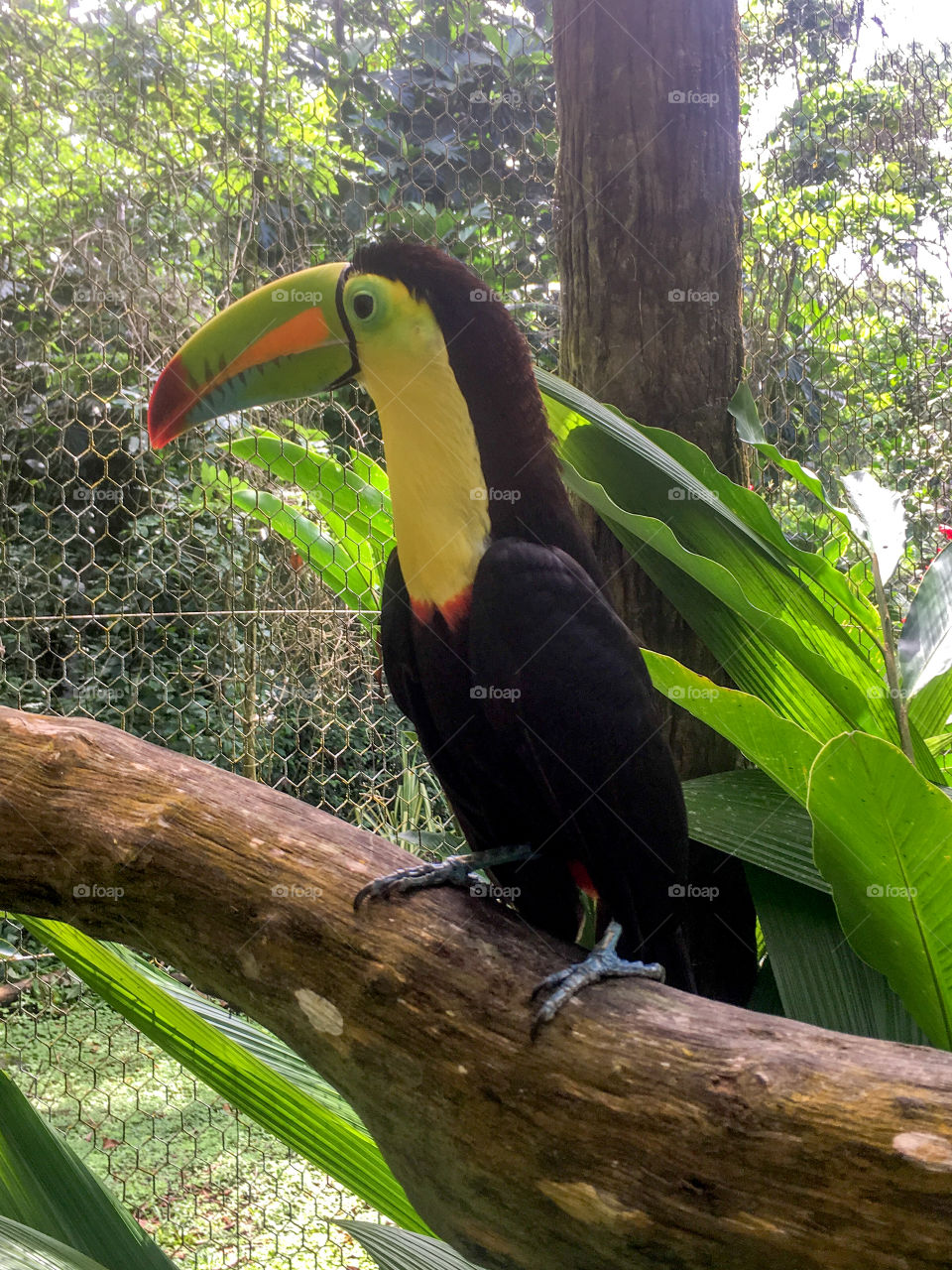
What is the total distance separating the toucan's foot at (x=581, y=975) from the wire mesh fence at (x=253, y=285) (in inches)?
36.7

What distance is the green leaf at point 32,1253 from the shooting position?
62 centimetres

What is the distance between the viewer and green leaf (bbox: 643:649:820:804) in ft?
2.77

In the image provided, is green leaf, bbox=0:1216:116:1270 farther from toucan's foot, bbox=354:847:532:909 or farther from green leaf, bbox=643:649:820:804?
green leaf, bbox=643:649:820:804

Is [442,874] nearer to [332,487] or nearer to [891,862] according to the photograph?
[891,862]

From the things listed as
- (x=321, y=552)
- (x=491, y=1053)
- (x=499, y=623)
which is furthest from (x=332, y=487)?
(x=491, y=1053)

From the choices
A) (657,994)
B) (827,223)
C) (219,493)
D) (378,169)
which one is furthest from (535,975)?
(827,223)

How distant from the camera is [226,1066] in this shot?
878 millimetres

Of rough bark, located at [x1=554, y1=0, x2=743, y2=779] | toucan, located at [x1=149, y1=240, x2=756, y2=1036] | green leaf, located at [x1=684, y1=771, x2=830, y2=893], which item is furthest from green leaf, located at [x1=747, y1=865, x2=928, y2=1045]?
rough bark, located at [x1=554, y1=0, x2=743, y2=779]

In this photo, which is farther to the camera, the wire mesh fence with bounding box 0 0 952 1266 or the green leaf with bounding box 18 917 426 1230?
the wire mesh fence with bounding box 0 0 952 1266

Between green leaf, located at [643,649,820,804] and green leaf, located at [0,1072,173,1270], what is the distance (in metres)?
0.67

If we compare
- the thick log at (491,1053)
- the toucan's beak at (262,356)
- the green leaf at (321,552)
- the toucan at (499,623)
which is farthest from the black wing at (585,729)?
the green leaf at (321,552)

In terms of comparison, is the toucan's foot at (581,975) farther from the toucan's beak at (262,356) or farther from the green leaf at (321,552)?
the green leaf at (321,552)

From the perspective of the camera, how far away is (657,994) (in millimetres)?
645

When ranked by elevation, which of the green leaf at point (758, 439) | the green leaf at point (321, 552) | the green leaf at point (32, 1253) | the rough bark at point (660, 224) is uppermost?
the rough bark at point (660, 224)
